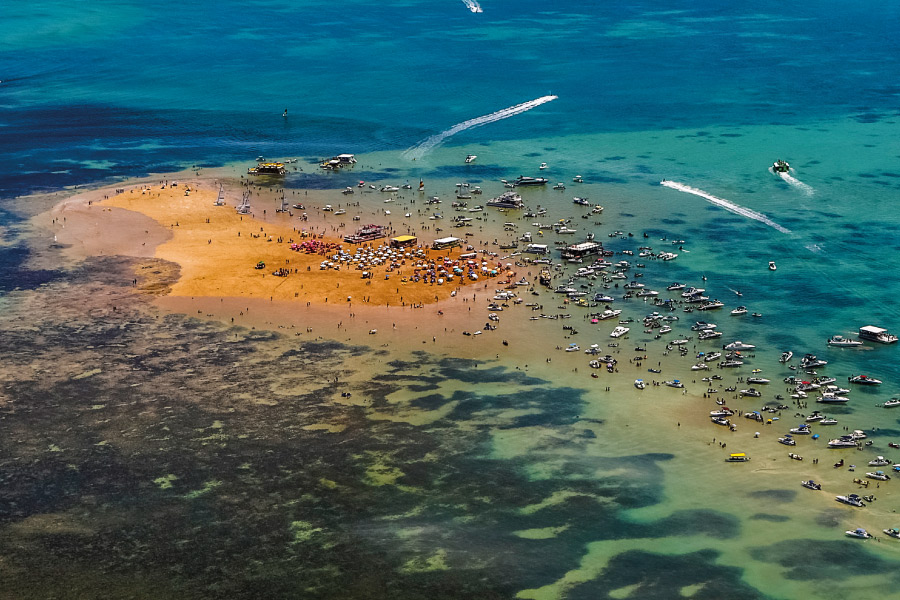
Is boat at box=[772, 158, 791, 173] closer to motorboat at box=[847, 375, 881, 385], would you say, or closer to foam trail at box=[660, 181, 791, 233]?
foam trail at box=[660, 181, 791, 233]

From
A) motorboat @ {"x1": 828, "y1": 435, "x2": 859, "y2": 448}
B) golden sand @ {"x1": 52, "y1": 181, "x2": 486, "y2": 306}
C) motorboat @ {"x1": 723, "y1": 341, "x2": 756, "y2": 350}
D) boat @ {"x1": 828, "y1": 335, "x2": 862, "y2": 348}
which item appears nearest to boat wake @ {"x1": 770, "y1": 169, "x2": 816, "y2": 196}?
boat @ {"x1": 828, "y1": 335, "x2": 862, "y2": 348}

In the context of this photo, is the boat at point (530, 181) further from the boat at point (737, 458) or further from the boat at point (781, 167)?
the boat at point (737, 458)

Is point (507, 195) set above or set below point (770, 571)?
above

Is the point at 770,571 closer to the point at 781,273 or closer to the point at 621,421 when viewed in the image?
the point at 621,421

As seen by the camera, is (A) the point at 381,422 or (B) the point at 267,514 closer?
(B) the point at 267,514

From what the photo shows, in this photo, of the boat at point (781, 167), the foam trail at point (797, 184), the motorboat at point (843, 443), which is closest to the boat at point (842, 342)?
the motorboat at point (843, 443)

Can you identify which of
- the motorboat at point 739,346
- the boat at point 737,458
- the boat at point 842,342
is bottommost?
the boat at point 737,458

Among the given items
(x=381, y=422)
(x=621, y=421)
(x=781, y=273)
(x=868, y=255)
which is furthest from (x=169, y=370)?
(x=868, y=255)
